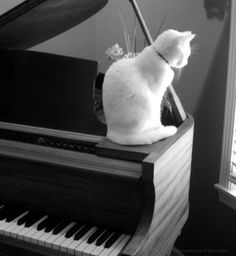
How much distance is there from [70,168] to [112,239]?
26cm

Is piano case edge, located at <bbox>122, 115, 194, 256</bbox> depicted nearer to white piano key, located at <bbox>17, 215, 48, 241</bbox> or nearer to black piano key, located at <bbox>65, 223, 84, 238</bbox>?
black piano key, located at <bbox>65, 223, 84, 238</bbox>

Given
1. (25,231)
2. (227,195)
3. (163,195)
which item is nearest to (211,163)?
(227,195)

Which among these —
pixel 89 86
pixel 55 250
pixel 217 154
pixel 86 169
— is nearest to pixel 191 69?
pixel 217 154

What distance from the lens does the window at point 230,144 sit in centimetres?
187

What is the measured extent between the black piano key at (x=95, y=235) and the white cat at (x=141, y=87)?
0.97 ft

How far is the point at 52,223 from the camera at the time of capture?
1384 mm

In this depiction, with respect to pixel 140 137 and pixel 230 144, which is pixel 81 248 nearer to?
pixel 140 137

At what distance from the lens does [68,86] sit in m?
1.49

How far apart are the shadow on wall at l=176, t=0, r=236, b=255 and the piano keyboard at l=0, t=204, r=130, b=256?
3.25 feet

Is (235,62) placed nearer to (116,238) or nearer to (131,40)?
(131,40)

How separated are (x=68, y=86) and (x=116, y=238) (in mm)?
561

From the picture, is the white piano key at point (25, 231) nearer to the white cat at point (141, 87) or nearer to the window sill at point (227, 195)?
the white cat at point (141, 87)

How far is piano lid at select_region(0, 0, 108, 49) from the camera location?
1398mm

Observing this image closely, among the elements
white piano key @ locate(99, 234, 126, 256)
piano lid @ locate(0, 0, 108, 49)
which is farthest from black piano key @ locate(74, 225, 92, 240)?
piano lid @ locate(0, 0, 108, 49)
